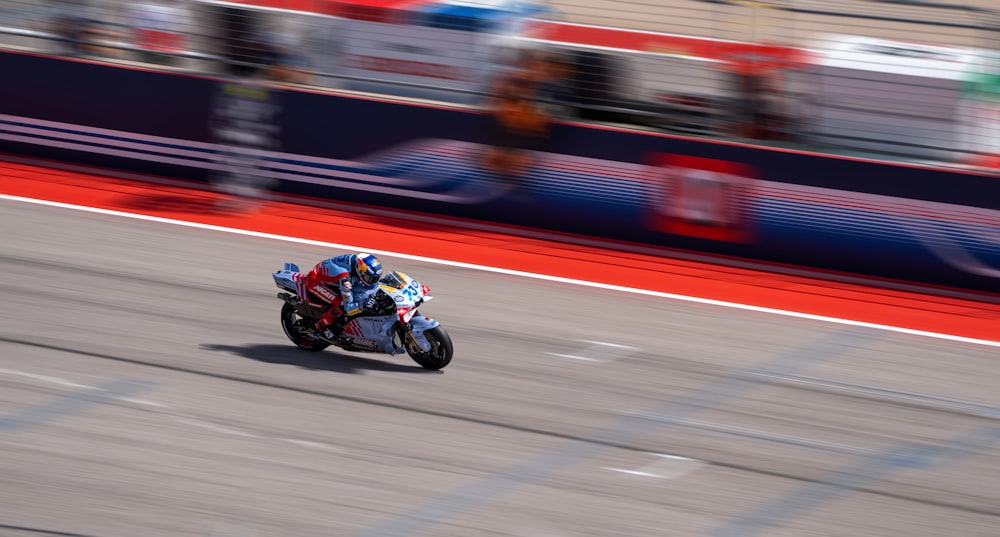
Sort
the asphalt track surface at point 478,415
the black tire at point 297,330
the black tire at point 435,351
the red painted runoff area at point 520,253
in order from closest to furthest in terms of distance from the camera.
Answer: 1. the asphalt track surface at point 478,415
2. the black tire at point 435,351
3. the black tire at point 297,330
4. the red painted runoff area at point 520,253

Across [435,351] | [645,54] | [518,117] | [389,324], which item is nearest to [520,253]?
[518,117]

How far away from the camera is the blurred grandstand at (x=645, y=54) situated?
48.7ft

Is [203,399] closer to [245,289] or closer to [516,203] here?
[245,289]

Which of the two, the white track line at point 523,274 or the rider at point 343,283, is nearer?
the rider at point 343,283

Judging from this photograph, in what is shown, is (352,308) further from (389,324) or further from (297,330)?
(297,330)

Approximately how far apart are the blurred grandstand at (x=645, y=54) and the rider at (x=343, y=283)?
6.27m

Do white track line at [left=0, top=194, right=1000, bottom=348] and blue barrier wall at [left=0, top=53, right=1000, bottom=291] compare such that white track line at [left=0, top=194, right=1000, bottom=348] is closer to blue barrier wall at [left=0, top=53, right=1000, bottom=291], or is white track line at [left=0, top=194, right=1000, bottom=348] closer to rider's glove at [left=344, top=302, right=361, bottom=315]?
blue barrier wall at [left=0, top=53, right=1000, bottom=291]

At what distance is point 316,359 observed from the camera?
11.1 m

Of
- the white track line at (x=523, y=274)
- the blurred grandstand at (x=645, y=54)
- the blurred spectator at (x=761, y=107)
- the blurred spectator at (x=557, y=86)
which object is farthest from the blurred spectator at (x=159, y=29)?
the blurred spectator at (x=761, y=107)

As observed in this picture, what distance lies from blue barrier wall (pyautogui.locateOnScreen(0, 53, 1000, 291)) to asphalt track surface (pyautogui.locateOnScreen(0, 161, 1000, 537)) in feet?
3.53

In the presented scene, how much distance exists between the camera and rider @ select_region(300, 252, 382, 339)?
10.5 m

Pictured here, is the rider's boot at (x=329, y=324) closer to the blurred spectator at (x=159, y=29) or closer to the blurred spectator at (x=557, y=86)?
the blurred spectator at (x=557, y=86)

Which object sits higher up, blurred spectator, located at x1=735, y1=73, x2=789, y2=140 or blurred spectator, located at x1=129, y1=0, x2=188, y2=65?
blurred spectator, located at x1=129, y1=0, x2=188, y2=65

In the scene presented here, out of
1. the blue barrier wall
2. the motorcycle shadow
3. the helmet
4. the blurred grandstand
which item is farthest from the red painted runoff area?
the helmet
